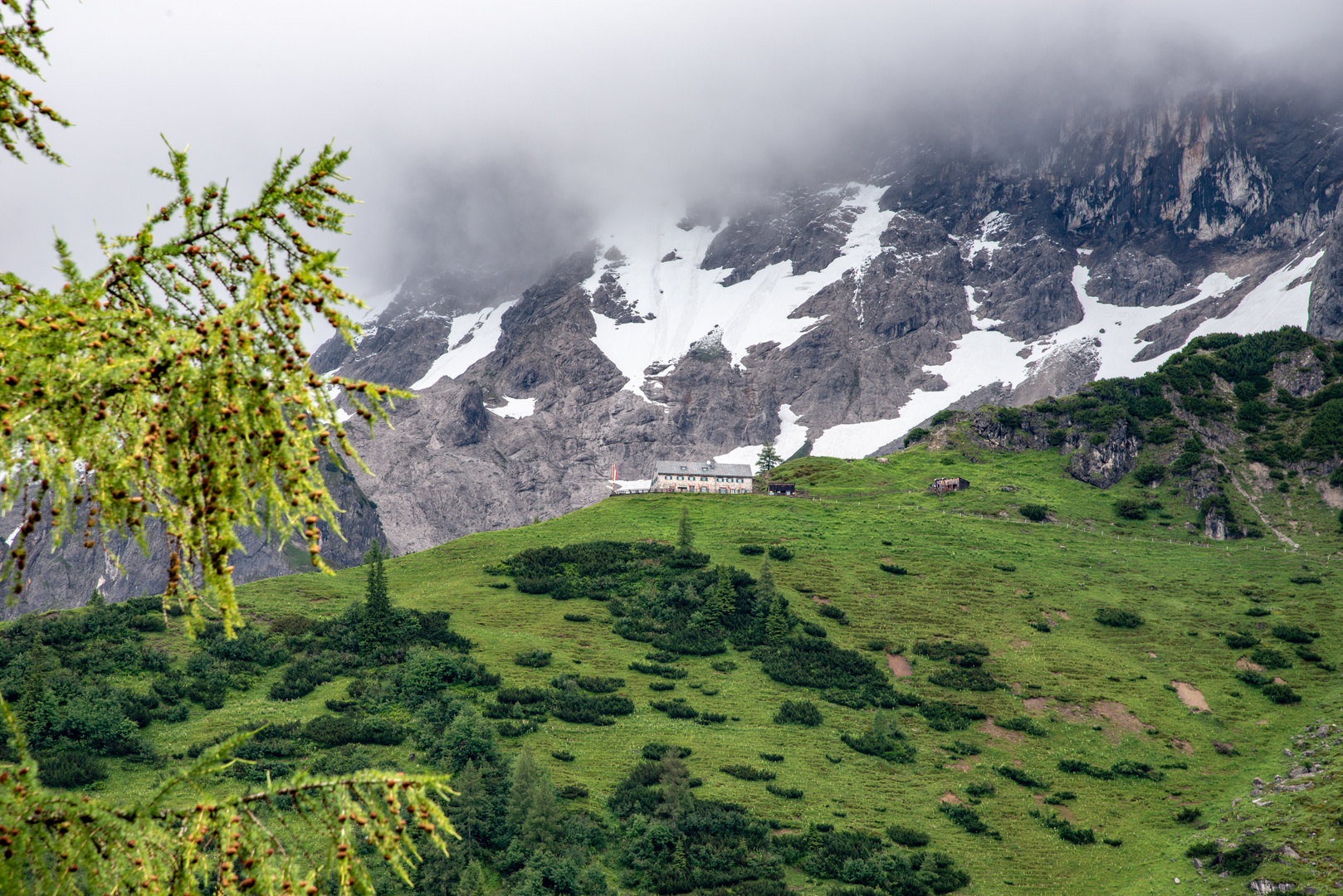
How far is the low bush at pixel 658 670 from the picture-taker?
65.1m

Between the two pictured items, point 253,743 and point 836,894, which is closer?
point 836,894

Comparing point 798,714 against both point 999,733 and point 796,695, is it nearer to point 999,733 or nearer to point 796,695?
point 796,695

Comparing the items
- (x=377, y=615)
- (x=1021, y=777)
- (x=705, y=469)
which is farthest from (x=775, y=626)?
(x=705, y=469)

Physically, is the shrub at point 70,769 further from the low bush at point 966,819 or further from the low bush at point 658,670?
the low bush at point 966,819

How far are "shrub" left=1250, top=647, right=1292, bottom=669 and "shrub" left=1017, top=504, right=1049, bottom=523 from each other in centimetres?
4366

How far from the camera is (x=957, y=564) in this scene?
3558 inches

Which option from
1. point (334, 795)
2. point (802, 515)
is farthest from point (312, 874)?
point (802, 515)

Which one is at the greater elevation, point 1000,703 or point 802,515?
point 802,515

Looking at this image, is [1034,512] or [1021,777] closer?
[1021,777]

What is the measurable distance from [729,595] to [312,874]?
72.2 metres

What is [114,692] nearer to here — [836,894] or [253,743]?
[253,743]

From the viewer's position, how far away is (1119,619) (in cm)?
7688

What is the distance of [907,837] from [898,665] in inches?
1052

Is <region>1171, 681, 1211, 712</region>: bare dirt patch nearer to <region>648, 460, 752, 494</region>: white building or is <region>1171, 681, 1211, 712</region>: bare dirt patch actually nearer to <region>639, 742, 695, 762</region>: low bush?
<region>639, 742, 695, 762</region>: low bush
